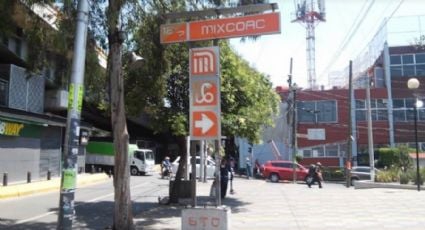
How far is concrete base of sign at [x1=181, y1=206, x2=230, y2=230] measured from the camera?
1127cm

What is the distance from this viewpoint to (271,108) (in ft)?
→ 72.0

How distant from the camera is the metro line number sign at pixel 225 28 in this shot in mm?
11180

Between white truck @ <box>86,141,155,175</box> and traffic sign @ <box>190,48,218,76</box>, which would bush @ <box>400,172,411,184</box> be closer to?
traffic sign @ <box>190,48,218,76</box>

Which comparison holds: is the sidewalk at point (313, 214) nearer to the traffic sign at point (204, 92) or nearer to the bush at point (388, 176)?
the traffic sign at point (204, 92)

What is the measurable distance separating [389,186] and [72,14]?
879 inches

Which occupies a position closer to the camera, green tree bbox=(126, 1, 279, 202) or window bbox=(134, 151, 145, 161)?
green tree bbox=(126, 1, 279, 202)

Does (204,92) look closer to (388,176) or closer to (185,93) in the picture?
(185,93)

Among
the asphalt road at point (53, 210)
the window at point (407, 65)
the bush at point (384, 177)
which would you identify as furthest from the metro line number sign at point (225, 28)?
the window at point (407, 65)

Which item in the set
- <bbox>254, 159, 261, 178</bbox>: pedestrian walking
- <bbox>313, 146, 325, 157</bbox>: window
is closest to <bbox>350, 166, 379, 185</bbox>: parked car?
<bbox>254, 159, 261, 178</bbox>: pedestrian walking

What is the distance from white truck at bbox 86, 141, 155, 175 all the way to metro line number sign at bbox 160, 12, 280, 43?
34.6m

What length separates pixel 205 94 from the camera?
11695 mm

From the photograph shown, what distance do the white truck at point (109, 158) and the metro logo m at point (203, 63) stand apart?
34877 millimetres

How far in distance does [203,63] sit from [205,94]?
677mm

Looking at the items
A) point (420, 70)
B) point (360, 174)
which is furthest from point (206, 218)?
point (420, 70)
